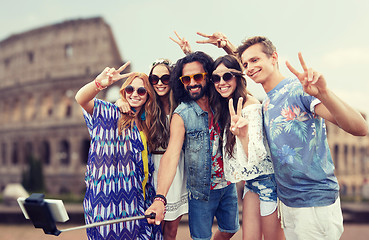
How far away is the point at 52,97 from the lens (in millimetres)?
23969

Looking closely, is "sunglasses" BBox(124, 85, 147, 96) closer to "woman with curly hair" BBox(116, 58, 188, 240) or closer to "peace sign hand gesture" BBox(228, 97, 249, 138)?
"woman with curly hair" BBox(116, 58, 188, 240)

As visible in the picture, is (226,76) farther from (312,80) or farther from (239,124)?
(312,80)

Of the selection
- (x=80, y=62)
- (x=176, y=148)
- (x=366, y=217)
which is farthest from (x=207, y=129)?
(x=80, y=62)

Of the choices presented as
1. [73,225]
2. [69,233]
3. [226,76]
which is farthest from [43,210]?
[73,225]

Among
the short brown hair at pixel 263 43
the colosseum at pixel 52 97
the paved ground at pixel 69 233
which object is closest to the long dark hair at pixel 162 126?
the short brown hair at pixel 263 43

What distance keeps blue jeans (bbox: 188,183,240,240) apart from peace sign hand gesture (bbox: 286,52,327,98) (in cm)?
130

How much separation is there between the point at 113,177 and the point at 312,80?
1800 mm

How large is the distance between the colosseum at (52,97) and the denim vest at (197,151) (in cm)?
2006

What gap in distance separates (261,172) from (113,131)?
1331mm

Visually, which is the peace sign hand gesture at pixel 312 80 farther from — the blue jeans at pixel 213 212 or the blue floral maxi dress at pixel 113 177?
the blue floral maxi dress at pixel 113 177

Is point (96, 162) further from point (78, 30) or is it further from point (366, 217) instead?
Answer: point (78, 30)

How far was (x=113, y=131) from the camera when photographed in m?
2.86

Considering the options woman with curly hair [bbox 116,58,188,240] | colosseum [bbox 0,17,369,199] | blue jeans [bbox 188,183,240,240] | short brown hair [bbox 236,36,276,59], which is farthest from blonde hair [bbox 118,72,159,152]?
colosseum [bbox 0,17,369,199]

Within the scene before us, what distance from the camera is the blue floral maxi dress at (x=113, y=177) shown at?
9.10 ft
